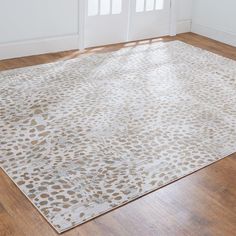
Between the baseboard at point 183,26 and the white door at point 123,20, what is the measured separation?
179mm

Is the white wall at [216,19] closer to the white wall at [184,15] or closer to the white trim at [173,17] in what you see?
the white wall at [184,15]

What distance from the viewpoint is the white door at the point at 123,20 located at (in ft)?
Result: 15.3

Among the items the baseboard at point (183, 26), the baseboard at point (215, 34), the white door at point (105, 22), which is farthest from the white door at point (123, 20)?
the baseboard at point (215, 34)

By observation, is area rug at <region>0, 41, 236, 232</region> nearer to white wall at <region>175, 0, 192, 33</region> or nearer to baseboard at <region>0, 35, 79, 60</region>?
baseboard at <region>0, 35, 79, 60</region>

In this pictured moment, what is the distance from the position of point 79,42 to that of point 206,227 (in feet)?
10.2

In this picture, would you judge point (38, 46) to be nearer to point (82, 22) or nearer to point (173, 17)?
point (82, 22)

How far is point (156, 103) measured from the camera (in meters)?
3.38

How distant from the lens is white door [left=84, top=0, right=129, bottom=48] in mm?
4633

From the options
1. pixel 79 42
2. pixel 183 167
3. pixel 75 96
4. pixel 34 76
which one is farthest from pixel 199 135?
pixel 79 42

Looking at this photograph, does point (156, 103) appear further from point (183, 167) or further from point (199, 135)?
point (183, 167)

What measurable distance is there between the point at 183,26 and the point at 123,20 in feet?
3.48

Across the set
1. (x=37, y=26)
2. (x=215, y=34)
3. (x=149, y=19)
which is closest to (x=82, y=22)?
(x=37, y=26)

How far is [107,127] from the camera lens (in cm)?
295

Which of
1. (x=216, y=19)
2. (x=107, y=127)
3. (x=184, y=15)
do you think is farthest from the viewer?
(x=184, y=15)
